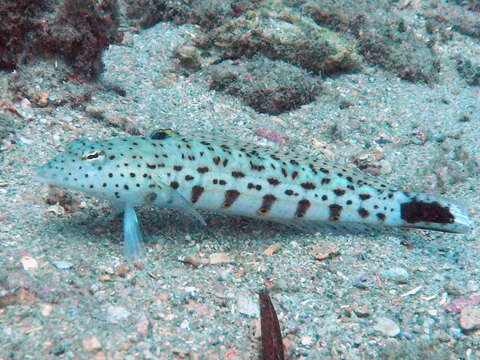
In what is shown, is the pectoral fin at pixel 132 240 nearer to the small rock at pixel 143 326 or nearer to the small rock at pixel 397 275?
the small rock at pixel 143 326

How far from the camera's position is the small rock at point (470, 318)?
335 cm

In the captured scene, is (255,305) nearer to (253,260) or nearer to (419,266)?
(253,260)

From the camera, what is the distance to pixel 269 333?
304 centimetres

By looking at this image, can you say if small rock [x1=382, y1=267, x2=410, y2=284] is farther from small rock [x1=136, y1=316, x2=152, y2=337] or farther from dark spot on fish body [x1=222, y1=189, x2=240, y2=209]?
small rock [x1=136, y1=316, x2=152, y2=337]

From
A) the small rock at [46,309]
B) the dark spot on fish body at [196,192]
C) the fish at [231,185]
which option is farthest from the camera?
the dark spot on fish body at [196,192]

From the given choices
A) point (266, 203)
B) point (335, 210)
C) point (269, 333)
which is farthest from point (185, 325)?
point (335, 210)

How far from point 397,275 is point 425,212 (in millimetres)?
900

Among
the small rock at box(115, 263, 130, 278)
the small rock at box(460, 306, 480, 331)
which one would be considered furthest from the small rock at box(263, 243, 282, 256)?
the small rock at box(460, 306, 480, 331)

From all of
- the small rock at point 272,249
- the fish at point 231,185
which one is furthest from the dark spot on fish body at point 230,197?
the small rock at point 272,249

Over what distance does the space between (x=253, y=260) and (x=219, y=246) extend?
400mm

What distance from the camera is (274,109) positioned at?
21.5 feet

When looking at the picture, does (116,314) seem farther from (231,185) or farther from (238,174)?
(238,174)

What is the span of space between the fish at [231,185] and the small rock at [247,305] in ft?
2.63

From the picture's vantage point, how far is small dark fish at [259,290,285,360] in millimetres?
2941
